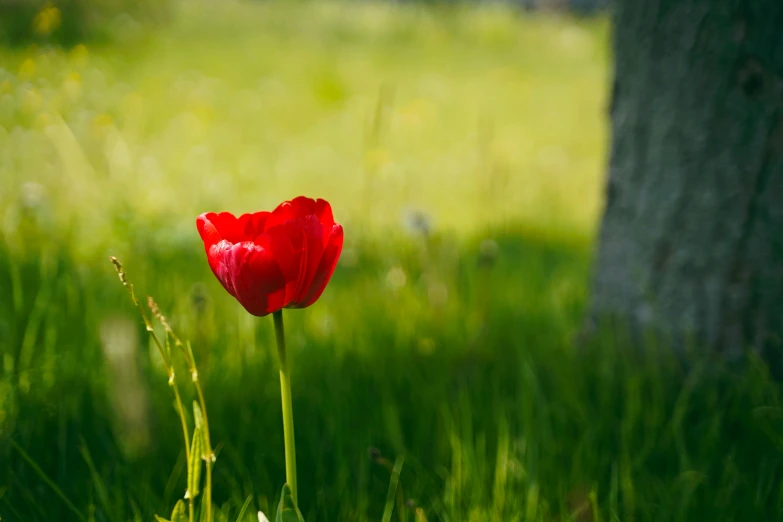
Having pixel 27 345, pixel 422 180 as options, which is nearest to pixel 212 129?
pixel 422 180

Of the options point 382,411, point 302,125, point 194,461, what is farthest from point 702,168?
point 302,125

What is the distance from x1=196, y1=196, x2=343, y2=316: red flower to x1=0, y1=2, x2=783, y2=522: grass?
34 cm

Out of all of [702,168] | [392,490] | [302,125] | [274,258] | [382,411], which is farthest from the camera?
[302,125]

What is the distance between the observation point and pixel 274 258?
709mm

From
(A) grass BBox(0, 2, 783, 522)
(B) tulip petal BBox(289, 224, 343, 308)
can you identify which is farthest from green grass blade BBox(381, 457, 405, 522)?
(B) tulip petal BBox(289, 224, 343, 308)

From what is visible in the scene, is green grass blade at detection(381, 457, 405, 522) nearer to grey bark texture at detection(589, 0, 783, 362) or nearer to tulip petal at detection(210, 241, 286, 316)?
tulip petal at detection(210, 241, 286, 316)

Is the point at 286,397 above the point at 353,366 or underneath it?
above

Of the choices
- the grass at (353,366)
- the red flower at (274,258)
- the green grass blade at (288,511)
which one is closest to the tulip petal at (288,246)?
the red flower at (274,258)

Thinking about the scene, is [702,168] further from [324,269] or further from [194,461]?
[194,461]

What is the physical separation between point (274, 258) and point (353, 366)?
0.98m

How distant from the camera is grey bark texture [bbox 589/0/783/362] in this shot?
1.48 meters

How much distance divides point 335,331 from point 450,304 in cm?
34

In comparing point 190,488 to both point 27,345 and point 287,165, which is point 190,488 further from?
point 287,165

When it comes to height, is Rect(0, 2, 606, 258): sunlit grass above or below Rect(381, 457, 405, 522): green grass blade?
above
